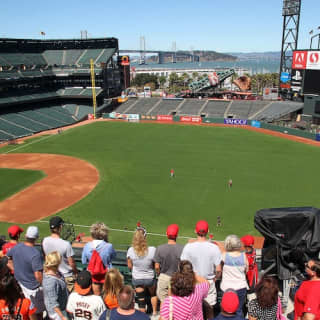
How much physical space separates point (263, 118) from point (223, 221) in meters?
38.3

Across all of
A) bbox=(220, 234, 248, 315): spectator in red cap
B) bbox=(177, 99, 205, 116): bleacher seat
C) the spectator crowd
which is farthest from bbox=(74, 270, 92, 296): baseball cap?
bbox=(177, 99, 205, 116): bleacher seat

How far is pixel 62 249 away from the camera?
23.4 ft

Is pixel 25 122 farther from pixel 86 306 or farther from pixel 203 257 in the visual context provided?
pixel 86 306

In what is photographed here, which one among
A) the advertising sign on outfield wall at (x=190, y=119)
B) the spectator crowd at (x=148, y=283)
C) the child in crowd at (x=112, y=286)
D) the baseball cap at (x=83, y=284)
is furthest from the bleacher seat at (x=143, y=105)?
the baseball cap at (x=83, y=284)

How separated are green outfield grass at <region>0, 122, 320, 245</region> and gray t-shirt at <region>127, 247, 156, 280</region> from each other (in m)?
13.1

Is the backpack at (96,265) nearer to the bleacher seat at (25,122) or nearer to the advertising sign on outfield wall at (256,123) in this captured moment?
the advertising sign on outfield wall at (256,123)

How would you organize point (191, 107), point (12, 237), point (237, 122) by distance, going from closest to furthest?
point (12, 237)
point (237, 122)
point (191, 107)

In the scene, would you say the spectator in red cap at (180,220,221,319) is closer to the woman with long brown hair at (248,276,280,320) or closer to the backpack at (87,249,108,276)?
the woman with long brown hair at (248,276,280,320)

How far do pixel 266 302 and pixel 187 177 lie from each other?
26.2 meters

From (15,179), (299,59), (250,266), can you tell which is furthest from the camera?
(299,59)

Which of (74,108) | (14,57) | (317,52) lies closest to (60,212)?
(317,52)

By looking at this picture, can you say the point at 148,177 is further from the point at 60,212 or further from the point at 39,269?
the point at 39,269

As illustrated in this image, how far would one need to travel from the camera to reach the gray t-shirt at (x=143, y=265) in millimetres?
6785

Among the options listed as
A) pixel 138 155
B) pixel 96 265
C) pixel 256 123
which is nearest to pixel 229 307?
pixel 96 265
